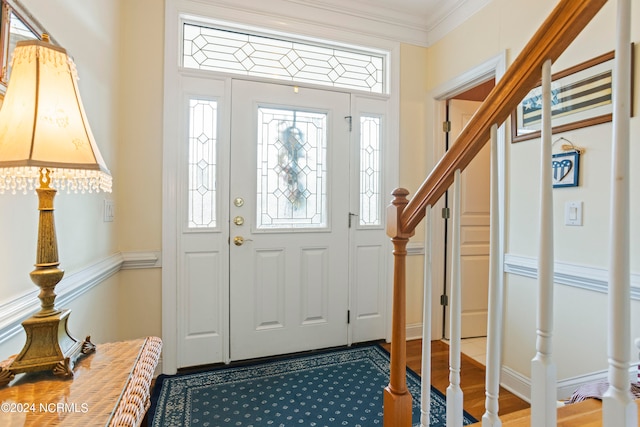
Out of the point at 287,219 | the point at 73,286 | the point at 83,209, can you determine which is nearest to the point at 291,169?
the point at 287,219

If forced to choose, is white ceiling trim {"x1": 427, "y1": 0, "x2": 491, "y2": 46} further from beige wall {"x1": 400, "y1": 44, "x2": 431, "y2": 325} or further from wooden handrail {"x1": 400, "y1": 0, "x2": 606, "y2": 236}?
wooden handrail {"x1": 400, "y1": 0, "x2": 606, "y2": 236}

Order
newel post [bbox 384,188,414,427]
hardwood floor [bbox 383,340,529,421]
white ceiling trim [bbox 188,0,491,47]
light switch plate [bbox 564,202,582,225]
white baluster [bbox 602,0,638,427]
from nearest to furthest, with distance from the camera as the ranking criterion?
1. white baluster [bbox 602,0,638,427]
2. newel post [bbox 384,188,414,427]
3. light switch plate [bbox 564,202,582,225]
4. hardwood floor [bbox 383,340,529,421]
5. white ceiling trim [bbox 188,0,491,47]

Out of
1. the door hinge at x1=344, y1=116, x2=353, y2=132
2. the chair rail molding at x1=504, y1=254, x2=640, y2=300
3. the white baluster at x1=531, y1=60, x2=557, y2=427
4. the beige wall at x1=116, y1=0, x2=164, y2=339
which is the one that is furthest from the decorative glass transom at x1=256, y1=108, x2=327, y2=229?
the white baluster at x1=531, y1=60, x2=557, y2=427

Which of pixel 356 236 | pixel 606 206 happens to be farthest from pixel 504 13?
pixel 356 236

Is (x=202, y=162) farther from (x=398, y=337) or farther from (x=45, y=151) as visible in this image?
(x=398, y=337)

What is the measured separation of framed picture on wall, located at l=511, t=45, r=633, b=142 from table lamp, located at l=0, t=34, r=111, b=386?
2107mm

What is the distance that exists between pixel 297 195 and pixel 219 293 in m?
0.92

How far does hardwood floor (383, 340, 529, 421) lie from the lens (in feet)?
6.15

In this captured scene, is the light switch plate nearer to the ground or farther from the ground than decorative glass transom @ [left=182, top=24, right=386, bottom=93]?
nearer to the ground

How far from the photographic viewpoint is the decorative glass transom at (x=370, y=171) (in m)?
2.68

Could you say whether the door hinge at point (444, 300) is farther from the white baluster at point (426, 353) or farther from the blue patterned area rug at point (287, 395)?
the white baluster at point (426, 353)

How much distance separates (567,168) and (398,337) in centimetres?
136

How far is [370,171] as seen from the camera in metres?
2.71

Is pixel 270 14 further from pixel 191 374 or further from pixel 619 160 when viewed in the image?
pixel 191 374
